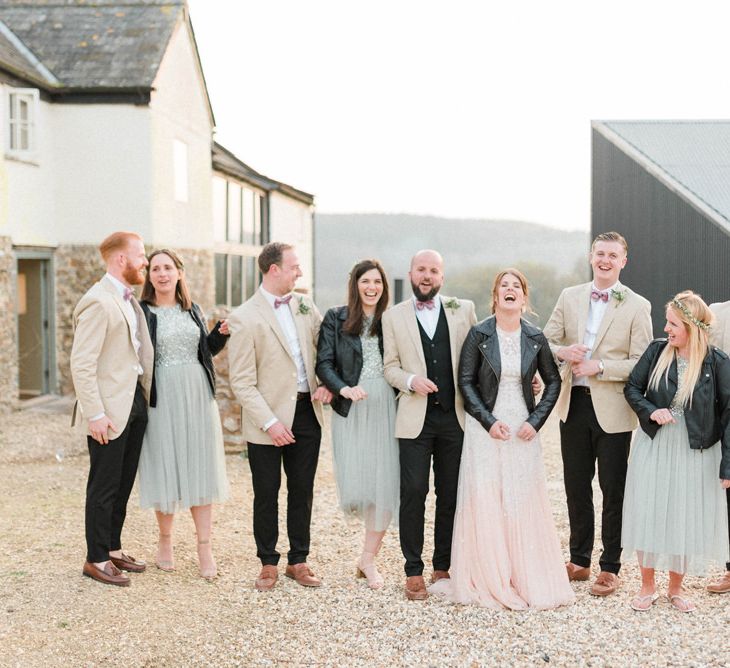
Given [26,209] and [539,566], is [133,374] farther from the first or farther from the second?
[26,209]

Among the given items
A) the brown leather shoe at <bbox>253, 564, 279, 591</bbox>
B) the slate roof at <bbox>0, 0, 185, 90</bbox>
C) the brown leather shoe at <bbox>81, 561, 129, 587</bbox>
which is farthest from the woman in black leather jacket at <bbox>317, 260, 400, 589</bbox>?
the slate roof at <bbox>0, 0, 185, 90</bbox>

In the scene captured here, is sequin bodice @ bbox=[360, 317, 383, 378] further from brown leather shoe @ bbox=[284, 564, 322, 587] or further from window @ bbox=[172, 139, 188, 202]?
window @ bbox=[172, 139, 188, 202]

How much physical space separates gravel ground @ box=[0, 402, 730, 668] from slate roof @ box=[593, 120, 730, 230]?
9.78m

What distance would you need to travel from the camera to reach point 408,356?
4910 millimetres

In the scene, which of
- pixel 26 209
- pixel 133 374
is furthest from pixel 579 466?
pixel 26 209

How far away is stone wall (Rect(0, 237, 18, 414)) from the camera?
12523mm

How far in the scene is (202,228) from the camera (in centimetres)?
1706

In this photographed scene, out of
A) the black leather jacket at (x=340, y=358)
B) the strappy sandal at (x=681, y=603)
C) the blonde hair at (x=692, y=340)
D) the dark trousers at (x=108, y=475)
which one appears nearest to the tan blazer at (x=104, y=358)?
the dark trousers at (x=108, y=475)

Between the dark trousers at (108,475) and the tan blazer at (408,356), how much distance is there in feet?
5.11

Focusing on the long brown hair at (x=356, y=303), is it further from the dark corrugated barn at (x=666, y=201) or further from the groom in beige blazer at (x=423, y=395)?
the dark corrugated barn at (x=666, y=201)

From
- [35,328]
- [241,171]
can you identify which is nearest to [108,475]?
[35,328]

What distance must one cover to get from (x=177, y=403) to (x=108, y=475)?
587 mm

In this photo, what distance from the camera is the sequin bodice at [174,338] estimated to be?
Answer: 520 centimetres

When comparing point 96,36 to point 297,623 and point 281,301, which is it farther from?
point 297,623
